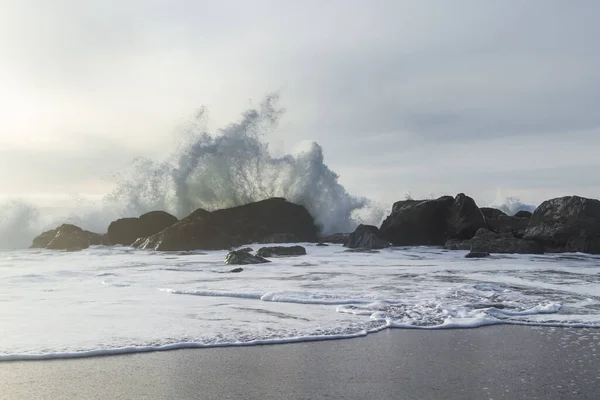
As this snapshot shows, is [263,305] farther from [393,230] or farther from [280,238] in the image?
[280,238]

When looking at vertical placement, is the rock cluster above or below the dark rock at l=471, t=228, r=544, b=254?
above

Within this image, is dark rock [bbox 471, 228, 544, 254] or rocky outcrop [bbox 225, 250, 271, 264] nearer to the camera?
rocky outcrop [bbox 225, 250, 271, 264]

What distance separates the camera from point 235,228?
96.9 ft

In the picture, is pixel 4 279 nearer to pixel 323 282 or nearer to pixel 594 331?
pixel 323 282

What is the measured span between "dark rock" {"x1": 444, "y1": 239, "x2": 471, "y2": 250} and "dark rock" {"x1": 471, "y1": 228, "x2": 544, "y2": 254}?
4.61ft

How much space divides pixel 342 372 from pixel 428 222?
20.5 metres

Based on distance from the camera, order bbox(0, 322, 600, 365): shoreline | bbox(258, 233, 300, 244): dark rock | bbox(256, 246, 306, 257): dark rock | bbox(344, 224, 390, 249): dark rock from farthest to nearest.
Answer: bbox(258, 233, 300, 244): dark rock → bbox(344, 224, 390, 249): dark rock → bbox(256, 246, 306, 257): dark rock → bbox(0, 322, 600, 365): shoreline

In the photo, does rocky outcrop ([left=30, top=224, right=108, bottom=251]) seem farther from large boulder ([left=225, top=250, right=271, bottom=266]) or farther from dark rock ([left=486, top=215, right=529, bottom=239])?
dark rock ([left=486, top=215, right=529, bottom=239])

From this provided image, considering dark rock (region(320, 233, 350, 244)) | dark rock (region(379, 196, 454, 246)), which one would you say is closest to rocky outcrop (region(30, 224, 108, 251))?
dark rock (region(320, 233, 350, 244))

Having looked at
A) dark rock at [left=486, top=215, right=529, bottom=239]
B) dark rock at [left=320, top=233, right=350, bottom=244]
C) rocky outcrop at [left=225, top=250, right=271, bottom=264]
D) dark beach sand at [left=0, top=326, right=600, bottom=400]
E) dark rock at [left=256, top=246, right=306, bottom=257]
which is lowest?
dark beach sand at [left=0, top=326, right=600, bottom=400]

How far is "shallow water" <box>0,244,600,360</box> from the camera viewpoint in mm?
5441

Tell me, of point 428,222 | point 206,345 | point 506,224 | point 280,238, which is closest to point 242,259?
point 206,345

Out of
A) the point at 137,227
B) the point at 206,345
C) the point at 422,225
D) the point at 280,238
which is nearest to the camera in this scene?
the point at 206,345

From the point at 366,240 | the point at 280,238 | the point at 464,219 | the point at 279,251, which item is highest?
the point at 464,219
